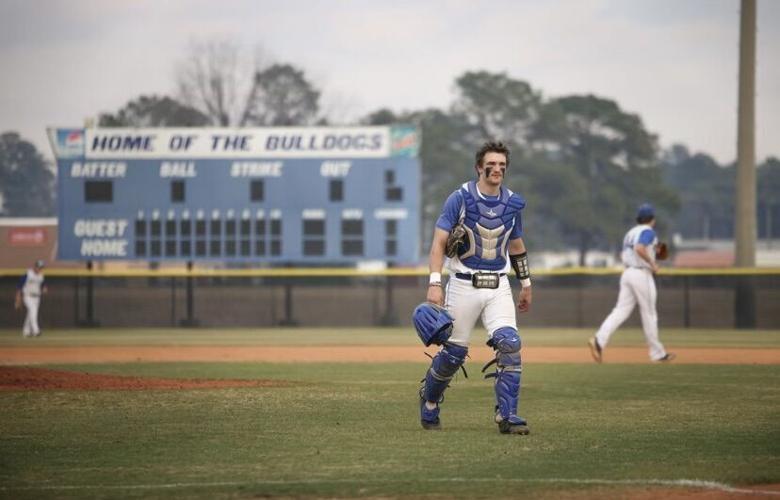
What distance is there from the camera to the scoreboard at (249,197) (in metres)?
33.9

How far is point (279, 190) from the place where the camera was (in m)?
34.0

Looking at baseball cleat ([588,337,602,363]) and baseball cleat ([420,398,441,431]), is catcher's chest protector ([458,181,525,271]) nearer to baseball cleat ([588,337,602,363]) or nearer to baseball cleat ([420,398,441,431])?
baseball cleat ([420,398,441,431])

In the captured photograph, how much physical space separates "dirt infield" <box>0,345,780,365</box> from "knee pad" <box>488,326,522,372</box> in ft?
30.2

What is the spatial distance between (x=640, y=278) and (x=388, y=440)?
8932mm

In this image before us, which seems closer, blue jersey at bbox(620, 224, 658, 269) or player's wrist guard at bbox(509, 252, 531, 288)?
player's wrist guard at bbox(509, 252, 531, 288)

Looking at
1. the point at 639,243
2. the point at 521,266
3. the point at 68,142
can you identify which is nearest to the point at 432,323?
the point at 521,266

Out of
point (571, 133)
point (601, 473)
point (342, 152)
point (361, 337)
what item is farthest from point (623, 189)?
point (601, 473)

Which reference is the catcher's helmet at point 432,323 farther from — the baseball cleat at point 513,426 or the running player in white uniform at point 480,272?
the baseball cleat at point 513,426

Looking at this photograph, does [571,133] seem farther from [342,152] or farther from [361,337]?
[361,337]

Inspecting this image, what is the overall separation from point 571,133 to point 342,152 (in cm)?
5510

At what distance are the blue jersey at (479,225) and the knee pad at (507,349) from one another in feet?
1.69

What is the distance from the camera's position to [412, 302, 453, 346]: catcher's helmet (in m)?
9.60

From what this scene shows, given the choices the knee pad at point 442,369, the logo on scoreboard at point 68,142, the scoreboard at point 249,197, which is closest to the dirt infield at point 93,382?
the knee pad at point 442,369

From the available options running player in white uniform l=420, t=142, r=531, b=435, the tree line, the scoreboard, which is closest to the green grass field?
running player in white uniform l=420, t=142, r=531, b=435
